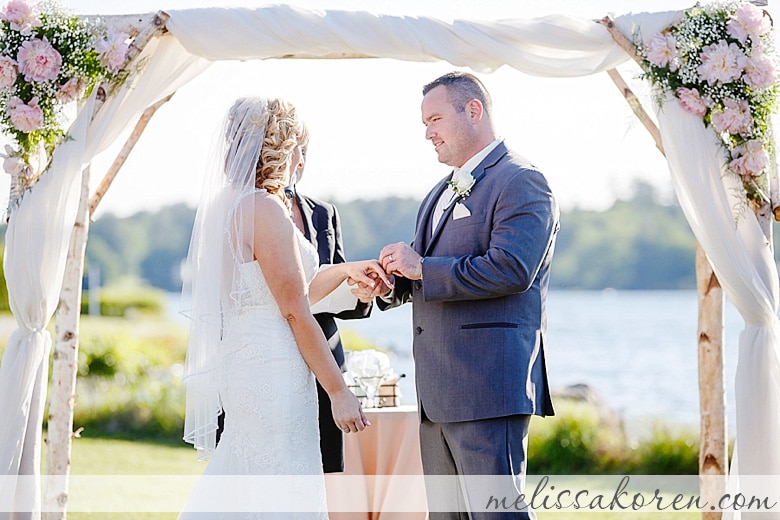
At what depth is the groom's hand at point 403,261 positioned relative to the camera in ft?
12.3

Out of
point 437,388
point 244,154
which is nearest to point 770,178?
point 437,388

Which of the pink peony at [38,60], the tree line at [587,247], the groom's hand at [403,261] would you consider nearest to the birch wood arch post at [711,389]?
the groom's hand at [403,261]

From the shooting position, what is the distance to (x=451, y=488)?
3.73m

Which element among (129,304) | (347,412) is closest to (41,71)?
(347,412)

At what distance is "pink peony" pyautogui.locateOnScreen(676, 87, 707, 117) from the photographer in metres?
4.28

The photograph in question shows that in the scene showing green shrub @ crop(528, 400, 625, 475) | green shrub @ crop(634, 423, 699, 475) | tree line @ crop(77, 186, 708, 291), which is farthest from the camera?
tree line @ crop(77, 186, 708, 291)

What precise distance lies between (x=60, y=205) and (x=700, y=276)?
318cm

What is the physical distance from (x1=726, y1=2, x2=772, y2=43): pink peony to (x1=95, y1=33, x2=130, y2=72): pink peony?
8.95 ft

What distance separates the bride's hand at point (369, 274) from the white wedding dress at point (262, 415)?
56 centimetres

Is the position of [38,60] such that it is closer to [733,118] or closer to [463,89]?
[463,89]

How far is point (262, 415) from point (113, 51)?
195 centimetres

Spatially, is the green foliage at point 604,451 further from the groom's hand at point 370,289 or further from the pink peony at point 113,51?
the pink peony at point 113,51

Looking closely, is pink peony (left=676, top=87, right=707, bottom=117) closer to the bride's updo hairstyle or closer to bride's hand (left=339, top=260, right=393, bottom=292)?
bride's hand (left=339, top=260, right=393, bottom=292)

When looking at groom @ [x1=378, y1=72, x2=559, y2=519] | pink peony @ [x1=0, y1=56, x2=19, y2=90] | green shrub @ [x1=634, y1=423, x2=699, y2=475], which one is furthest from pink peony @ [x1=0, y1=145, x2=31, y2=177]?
green shrub @ [x1=634, y1=423, x2=699, y2=475]
